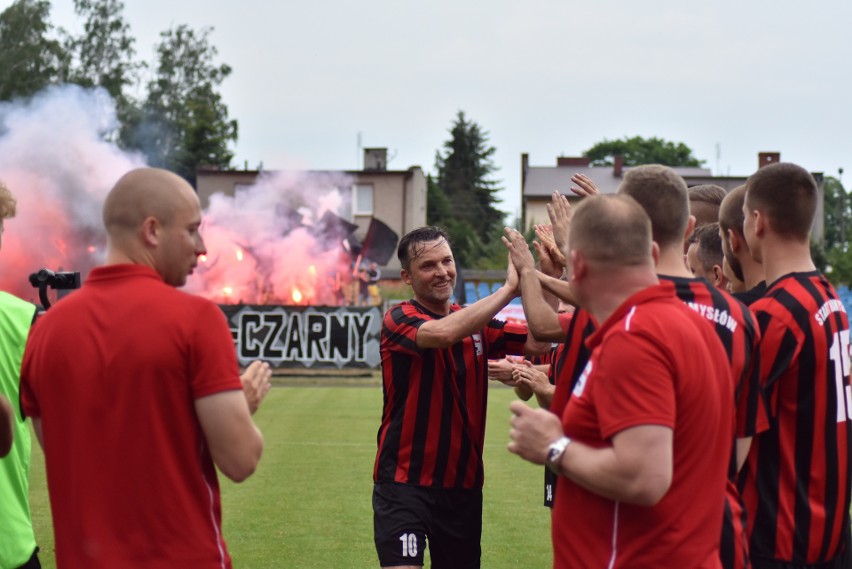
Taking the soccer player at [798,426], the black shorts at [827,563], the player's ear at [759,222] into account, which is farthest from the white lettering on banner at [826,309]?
the black shorts at [827,563]

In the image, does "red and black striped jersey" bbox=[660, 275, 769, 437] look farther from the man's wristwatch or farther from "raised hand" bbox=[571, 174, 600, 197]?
"raised hand" bbox=[571, 174, 600, 197]

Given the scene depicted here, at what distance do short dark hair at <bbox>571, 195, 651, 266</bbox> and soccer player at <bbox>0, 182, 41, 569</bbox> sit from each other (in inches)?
111

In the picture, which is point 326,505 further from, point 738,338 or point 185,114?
point 185,114

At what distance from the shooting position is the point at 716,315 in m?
3.88

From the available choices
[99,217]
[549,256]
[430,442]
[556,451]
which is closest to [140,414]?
[556,451]

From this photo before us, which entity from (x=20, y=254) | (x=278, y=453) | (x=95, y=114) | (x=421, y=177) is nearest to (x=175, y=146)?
(x=95, y=114)

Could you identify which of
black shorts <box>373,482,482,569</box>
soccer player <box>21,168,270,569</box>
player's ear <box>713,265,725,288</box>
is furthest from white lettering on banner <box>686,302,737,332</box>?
black shorts <box>373,482,482,569</box>

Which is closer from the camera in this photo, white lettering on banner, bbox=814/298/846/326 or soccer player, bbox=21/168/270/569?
soccer player, bbox=21/168/270/569

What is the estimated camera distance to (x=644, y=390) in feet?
10.3

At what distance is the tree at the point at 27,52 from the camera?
169 ft

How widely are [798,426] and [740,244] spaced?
89 centimetres

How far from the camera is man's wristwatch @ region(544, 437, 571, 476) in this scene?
11.0 feet

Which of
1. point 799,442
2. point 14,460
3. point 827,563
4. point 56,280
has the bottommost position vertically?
point 827,563

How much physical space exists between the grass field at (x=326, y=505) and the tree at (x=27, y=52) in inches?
1526
